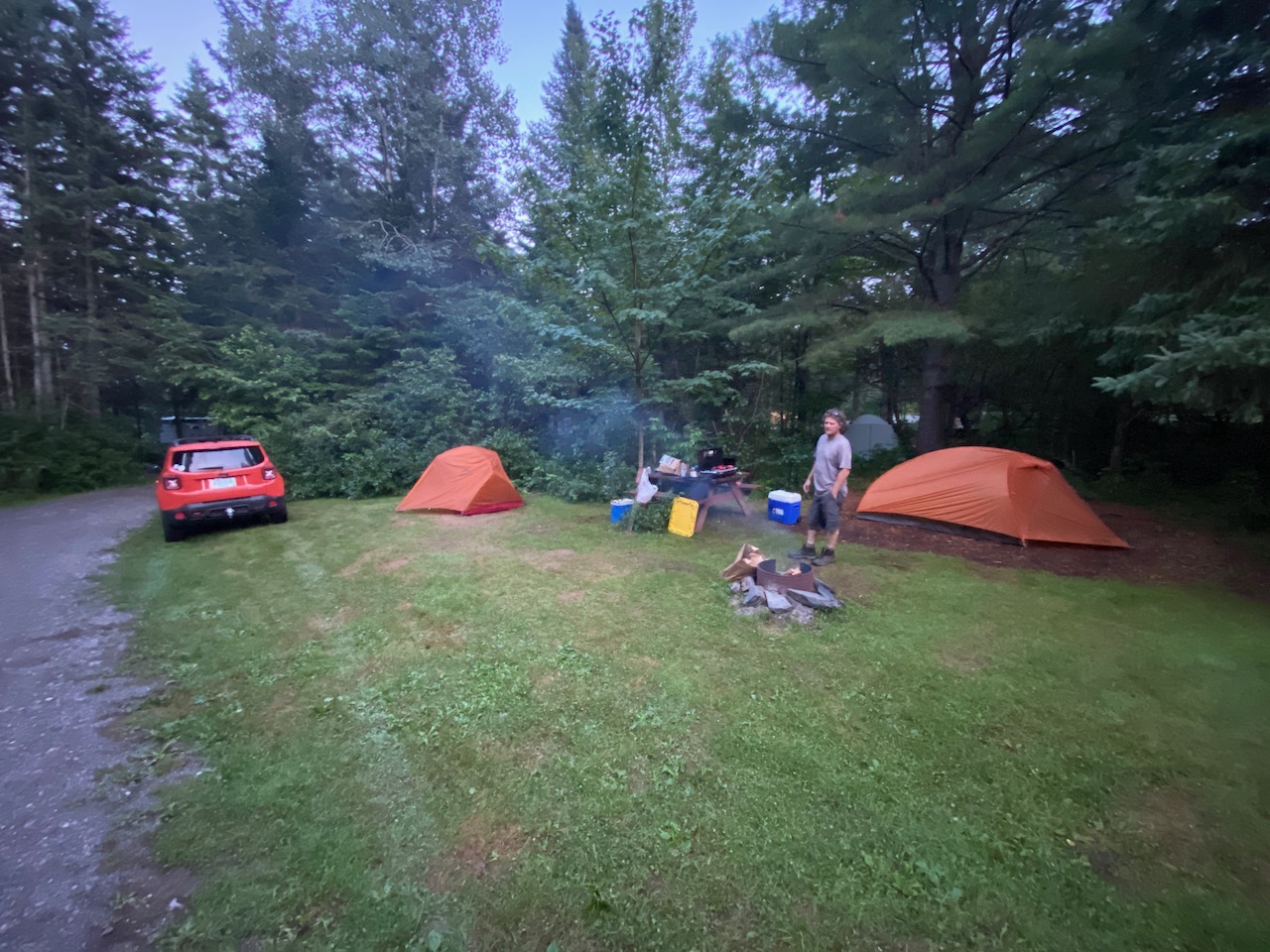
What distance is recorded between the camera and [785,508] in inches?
300

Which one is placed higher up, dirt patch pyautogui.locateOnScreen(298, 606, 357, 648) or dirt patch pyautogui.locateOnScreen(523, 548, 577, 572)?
dirt patch pyautogui.locateOnScreen(523, 548, 577, 572)

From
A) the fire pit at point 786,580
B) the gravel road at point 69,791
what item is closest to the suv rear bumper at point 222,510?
the gravel road at point 69,791

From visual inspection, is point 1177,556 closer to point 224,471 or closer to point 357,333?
point 224,471

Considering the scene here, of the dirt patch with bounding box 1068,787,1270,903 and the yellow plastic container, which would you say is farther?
the yellow plastic container

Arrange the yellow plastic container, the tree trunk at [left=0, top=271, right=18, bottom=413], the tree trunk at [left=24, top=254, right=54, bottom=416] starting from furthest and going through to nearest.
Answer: the tree trunk at [left=0, top=271, right=18, bottom=413], the tree trunk at [left=24, top=254, right=54, bottom=416], the yellow plastic container

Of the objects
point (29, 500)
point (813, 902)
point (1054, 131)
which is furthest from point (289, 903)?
point (29, 500)

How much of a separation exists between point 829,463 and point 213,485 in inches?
306

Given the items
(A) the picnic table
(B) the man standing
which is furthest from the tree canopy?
(B) the man standing

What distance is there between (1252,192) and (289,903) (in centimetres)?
858

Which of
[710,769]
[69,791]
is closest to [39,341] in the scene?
[69,791]

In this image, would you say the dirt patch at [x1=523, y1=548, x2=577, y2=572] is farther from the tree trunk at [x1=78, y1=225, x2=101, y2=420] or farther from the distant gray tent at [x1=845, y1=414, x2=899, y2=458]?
the tree trunk at [x1=78, y1=225, x2=101, y2=420]

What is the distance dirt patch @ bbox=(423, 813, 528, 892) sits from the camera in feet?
6.59

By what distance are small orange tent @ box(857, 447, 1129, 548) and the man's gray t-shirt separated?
2226mm

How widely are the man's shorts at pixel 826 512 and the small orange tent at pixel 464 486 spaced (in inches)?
202
